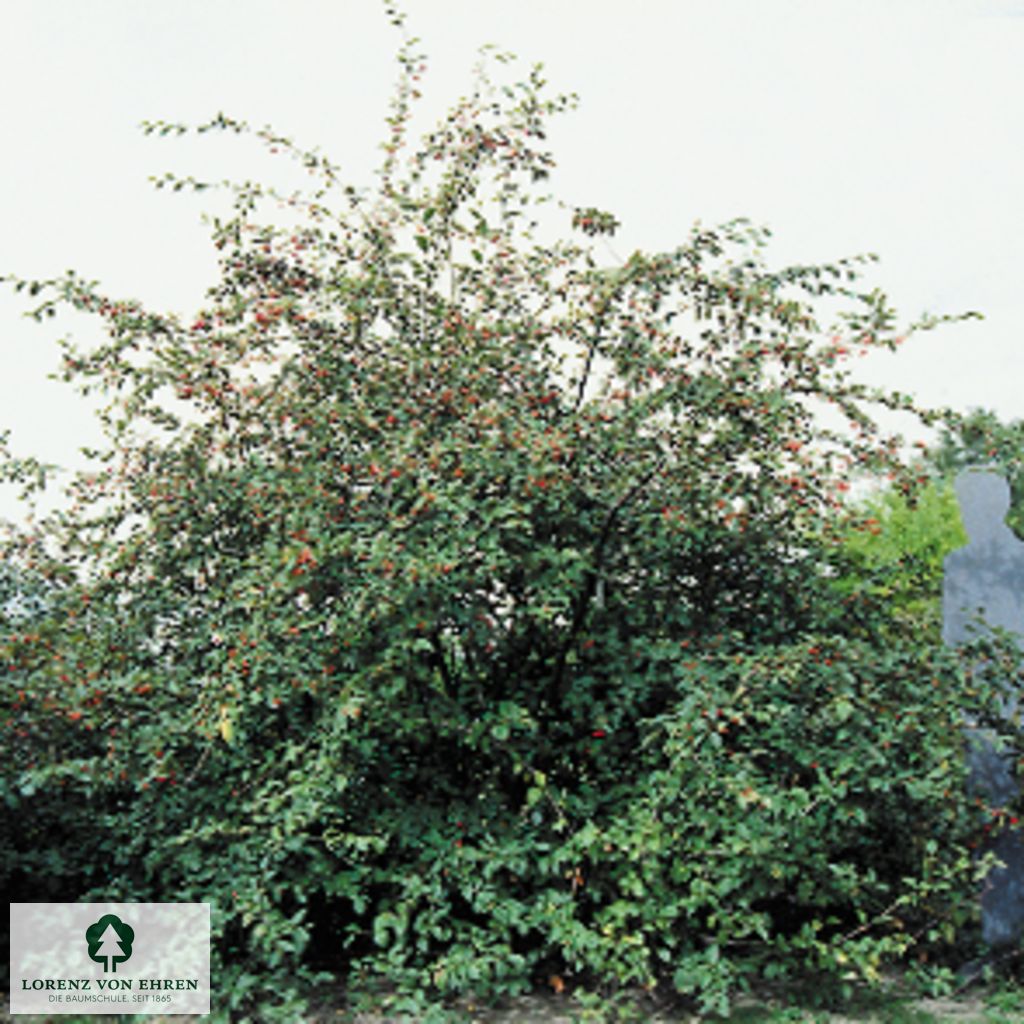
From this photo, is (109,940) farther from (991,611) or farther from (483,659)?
(991,611)

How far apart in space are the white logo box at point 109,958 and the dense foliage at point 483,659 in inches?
4.1

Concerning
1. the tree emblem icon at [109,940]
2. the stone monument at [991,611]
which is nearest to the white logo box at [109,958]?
the tree emblem icon at [109,940]

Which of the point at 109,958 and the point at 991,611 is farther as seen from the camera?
the point at 991,611

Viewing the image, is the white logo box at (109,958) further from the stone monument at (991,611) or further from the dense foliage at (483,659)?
the stone monument at (991,611)

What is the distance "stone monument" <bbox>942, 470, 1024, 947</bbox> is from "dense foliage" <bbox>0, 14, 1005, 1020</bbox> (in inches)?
8.1

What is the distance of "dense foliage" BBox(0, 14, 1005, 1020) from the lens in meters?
4.41

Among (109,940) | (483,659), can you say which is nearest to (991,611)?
(483,659)

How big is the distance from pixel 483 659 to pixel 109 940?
1.83 meters

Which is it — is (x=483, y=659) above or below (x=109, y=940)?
above

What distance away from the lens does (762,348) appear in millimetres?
4957

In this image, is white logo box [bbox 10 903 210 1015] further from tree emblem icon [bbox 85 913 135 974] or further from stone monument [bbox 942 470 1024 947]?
stone monument [bbox 942 470 1024 947]

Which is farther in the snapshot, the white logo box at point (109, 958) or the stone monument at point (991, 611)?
the stone monument at point (991, 611)

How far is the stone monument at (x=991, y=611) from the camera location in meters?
4.89

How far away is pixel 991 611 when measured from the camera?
5.25m
